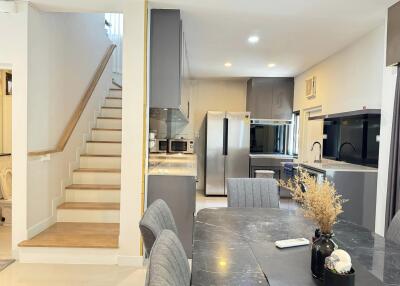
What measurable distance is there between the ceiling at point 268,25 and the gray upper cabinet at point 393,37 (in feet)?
0.31

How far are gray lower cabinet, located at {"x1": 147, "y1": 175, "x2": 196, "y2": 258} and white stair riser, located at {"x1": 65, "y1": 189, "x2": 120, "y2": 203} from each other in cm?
86

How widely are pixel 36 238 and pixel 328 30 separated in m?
3.92

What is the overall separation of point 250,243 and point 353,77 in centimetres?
318

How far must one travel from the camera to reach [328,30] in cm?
350

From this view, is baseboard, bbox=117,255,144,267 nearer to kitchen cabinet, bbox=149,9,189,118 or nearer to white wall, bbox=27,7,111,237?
white wall, bbox=27,7,111,237

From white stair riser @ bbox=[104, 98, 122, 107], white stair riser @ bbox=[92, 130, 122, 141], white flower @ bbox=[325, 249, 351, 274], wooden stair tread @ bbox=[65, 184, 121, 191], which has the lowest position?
wooden stair tread @ bbox=[65, 184, 121, 191]

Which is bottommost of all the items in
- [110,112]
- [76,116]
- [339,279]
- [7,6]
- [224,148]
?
[339,279]

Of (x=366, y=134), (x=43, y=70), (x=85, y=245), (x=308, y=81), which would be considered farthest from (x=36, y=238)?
(x=308, y=81)

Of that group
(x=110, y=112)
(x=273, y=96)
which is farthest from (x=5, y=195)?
(x=273, y=96)

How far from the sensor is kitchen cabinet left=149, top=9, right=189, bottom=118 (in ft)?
10.1

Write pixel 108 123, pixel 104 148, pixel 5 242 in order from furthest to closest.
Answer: pixel 108 123
pixel 104 148
pixel 5 242

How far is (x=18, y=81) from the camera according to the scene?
289 centimetres

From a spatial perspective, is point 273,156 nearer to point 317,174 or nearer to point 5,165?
point 317,174

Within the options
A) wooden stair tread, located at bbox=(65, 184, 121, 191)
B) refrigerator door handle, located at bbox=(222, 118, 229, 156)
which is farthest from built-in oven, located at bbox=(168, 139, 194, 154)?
wooden stair tread, located at bbox=(65, 184, 121, 191)
